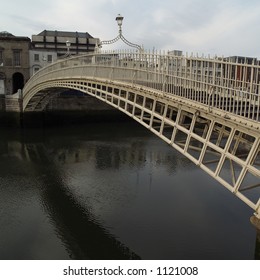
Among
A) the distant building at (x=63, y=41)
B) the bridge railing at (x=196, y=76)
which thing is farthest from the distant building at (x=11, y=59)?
the bridge railing at (x=196, y=76)

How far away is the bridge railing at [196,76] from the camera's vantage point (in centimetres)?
921

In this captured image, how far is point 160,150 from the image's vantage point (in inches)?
1013

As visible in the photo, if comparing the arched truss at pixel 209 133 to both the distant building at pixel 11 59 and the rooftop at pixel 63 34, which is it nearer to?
the distant building at pixel 11 59

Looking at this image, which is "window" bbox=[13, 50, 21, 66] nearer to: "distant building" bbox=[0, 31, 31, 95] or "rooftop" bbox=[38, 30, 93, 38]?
"distant building" bbox=[0, 31, 31, 95]

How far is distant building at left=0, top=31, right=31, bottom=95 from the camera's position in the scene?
4866cm

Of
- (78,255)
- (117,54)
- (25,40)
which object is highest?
(25,40)

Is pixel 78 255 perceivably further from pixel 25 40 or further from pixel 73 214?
pixel 25 40

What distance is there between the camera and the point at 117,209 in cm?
1441

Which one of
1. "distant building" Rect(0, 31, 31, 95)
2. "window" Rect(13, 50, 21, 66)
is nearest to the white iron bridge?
"distant building" Rect(0, 31, 31, 95)

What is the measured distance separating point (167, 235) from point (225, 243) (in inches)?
80.0

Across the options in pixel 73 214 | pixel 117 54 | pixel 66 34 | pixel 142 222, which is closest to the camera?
pixel 142 222

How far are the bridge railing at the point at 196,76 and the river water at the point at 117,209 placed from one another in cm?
455

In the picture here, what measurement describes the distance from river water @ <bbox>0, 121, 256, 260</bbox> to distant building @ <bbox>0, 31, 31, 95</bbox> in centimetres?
2764

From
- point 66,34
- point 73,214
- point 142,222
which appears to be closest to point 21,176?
point 73,214
